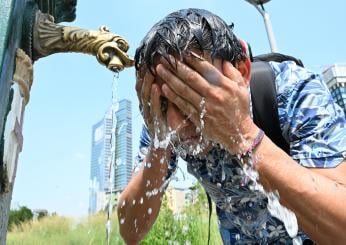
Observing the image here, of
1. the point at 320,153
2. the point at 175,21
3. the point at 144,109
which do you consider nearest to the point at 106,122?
the point at 144,109

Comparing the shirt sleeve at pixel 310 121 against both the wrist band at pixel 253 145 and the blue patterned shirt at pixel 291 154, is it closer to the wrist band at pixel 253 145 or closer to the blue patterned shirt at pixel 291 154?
the blue patterned shirt at pixel 291 154

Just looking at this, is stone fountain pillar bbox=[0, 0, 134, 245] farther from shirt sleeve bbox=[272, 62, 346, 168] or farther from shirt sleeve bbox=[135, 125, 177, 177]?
shirt sleeve bbox=[272, 62, 346, 168]

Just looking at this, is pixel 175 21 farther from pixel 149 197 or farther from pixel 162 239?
pixel 162 239

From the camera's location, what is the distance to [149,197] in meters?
1.76

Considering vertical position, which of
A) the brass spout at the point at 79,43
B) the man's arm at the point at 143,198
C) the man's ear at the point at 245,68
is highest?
the brass spout at the point at 79,43

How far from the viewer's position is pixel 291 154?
4.67 ft

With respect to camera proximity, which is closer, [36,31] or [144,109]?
[144,109]

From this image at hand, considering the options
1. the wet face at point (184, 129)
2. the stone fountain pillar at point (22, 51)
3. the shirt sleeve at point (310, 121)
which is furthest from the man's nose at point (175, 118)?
the stone fountain pillar at point (22, 51)

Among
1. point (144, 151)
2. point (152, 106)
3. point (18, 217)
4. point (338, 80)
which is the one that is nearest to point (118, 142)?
point (144, 151)

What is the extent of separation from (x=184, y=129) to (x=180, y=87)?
16 cm

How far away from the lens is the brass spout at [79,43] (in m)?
1.76

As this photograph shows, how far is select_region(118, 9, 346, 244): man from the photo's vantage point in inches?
49.0

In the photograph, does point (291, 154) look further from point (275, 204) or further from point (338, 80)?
point (338, 80)

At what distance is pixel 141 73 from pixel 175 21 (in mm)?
187
